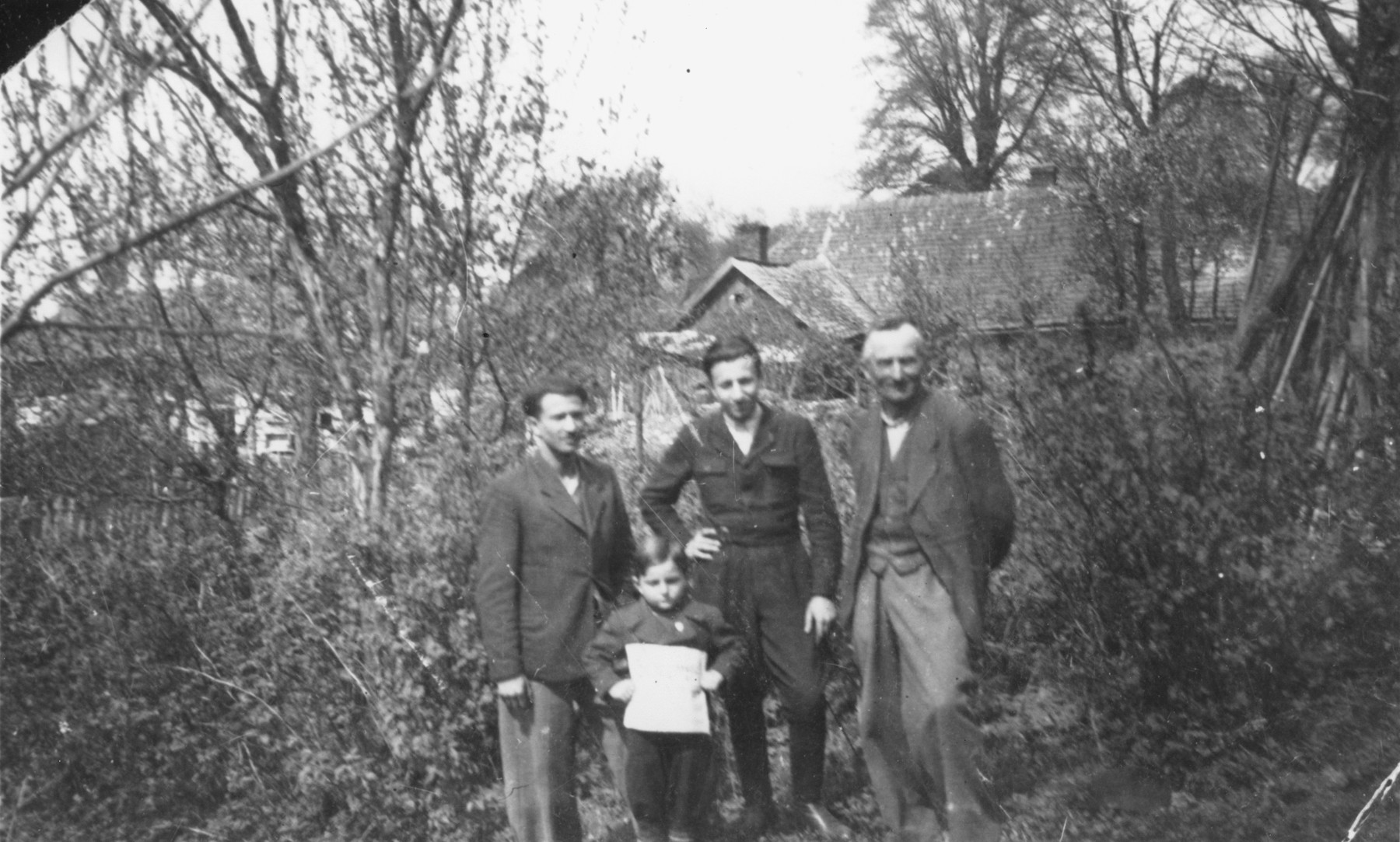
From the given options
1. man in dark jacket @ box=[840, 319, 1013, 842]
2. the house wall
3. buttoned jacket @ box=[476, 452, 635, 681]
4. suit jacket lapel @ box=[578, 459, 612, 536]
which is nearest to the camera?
man in dark jacket @ box=[840, 319, 1013, 842]

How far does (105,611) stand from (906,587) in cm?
370

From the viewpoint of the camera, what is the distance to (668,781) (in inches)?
159

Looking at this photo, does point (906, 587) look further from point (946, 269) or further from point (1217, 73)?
point (946, 269)

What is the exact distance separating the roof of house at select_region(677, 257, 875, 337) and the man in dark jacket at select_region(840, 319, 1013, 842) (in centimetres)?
258

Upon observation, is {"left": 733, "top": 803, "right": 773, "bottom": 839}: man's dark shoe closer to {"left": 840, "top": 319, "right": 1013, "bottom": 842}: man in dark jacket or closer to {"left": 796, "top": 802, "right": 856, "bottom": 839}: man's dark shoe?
{"left": 796, "top": 802, "right": 856, "bottom": 839}: man's dark shoe

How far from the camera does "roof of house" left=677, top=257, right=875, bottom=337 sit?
675 cm

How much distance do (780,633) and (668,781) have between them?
649 millimetres

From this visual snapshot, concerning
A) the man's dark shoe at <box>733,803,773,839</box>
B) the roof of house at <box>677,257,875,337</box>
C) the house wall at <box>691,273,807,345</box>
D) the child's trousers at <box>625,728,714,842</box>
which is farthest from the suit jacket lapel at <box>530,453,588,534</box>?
the roof of house at <box>677,257,875,337</box>

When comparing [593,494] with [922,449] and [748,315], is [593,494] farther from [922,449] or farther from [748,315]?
[748,315]

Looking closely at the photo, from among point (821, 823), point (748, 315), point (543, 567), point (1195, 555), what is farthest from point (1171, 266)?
point (543, 567)

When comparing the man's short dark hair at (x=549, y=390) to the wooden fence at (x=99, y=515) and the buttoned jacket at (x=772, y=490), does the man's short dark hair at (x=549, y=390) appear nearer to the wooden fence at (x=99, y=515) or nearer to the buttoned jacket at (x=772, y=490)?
the buttoned jacket at (x=772, y=490)

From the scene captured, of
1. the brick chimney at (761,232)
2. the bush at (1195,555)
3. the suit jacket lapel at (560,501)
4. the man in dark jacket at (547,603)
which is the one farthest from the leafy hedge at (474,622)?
the brick chimney at (761,232)

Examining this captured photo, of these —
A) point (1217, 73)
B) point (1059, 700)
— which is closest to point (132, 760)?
point (1059, 700)

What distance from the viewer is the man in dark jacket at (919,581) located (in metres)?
3.79
